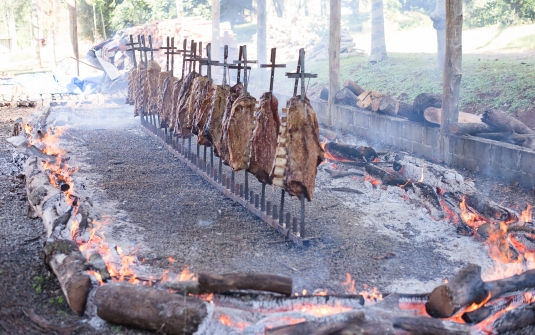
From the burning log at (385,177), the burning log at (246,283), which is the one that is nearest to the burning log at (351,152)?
the burning log at (385,177)

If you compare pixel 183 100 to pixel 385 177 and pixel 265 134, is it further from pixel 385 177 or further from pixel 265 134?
pixel 385 177

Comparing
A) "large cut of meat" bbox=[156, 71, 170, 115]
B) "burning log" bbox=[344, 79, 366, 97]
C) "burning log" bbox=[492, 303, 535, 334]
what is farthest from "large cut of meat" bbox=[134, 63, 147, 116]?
"burning log" bbox=[492, 303, 535, 334]

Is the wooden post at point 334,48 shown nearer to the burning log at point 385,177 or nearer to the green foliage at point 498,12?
the burning log at point 385,177

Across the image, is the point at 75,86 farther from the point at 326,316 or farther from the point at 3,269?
the point at 326,316

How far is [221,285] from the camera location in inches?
174

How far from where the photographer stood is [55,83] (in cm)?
2275

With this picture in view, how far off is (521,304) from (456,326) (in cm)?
98

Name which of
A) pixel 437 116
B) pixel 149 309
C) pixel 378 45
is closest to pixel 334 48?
pixel 437 116

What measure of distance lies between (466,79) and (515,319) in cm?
1106

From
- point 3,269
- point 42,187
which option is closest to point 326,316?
point 3,269

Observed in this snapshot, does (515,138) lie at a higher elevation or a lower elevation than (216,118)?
lower

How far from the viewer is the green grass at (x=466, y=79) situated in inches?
474

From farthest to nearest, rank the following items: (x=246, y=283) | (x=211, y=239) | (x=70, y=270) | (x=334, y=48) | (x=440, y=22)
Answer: (x=440, y=22)
(x=334, y=48)
(x=211, y=239)
(x=70, y=270)
(x=246, y=283)

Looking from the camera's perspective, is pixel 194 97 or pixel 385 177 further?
pixel 194 97
